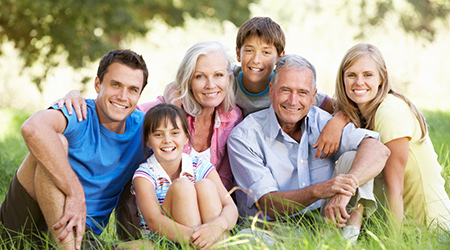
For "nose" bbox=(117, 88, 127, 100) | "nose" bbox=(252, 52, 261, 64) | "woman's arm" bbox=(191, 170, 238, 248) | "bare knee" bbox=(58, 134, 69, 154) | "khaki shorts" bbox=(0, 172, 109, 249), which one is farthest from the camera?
"nose" bbox=(252, 52, 261, 64)

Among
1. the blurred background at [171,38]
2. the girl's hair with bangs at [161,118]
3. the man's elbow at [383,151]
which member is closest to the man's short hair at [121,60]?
the girl's hair with bangs at [161,118]

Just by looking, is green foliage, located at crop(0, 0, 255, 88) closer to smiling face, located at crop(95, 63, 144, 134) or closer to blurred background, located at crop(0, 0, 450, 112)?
blurred background, located at crop(0, 0, 450, 112)

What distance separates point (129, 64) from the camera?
130 inches

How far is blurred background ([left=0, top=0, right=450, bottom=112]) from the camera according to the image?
36.6 ft

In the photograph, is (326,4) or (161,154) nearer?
(161,154)

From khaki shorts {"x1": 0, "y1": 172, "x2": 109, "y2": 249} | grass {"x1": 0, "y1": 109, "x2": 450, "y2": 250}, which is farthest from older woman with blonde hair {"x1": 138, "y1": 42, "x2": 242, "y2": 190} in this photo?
khaki shorts {"x1": 0, "y1": 172, "x2": 109, "y2": 249}

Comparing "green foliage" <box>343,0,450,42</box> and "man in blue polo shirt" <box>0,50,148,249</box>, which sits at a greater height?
"green foliage" <box>343,0,450,42</box>

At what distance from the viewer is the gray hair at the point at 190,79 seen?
3654mm

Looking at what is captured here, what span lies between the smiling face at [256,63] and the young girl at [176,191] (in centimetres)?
89

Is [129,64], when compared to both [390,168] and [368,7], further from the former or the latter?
[368,7]

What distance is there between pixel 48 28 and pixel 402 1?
1102 centimetres

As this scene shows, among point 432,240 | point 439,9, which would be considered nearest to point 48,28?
point 432,240

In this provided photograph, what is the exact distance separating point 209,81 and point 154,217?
114 cm

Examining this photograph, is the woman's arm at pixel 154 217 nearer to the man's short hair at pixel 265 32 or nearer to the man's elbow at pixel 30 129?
the man's elbow at pixel 30 129
